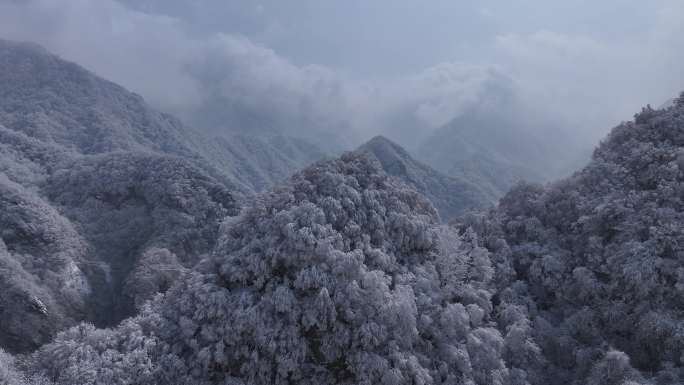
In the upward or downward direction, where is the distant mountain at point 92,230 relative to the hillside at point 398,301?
downward

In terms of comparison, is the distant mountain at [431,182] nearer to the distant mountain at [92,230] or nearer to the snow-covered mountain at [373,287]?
the distant mountain at [92,230]

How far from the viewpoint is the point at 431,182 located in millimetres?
160625

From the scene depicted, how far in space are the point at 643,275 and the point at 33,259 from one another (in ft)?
168

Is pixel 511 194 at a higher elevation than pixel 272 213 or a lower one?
higher

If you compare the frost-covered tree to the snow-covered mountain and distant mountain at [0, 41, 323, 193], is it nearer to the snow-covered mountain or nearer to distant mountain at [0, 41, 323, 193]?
the snow-covered mountain

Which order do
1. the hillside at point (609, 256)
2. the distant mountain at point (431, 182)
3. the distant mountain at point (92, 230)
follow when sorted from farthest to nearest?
the distant mountain at point (431, 182), the distant mountain at point (92, 230), the hillside at point (609, 256)

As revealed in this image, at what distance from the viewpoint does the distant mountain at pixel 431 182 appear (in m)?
148

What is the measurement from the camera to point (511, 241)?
45.7 metres

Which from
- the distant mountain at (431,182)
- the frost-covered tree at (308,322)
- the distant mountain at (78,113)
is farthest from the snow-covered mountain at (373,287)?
the distant mountain at (431,182)

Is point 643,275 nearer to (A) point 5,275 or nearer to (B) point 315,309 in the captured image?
(B) point 315,309

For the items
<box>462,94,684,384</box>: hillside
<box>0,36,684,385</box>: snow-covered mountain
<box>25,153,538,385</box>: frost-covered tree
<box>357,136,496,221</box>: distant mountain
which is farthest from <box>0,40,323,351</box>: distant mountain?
<box>357,136,496,221</box>: distant mountain

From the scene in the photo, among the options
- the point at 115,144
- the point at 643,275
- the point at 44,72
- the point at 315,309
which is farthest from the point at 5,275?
→ the point at 44,72

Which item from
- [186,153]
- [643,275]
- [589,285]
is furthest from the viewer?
[186,153]

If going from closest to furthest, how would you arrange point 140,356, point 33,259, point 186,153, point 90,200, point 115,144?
point 140,356, point 33,259, point 90,200, point 115,144, point 186,153
